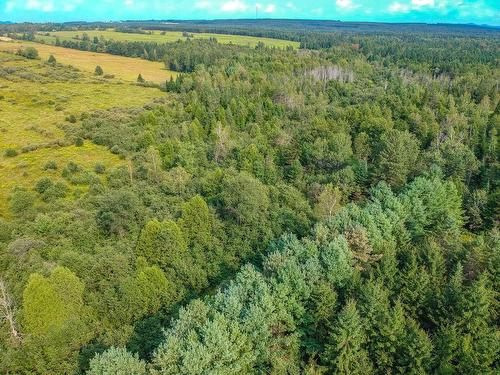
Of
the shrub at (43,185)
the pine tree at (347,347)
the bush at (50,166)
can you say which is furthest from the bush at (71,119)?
the pine tree at (347,347)

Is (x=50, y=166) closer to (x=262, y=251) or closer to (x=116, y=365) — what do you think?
(x=262, y=251)

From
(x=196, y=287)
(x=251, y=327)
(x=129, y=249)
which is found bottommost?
(x=196, y=287)

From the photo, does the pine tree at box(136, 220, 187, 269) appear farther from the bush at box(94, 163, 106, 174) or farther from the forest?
the bush at box(94, 163, 106, 174)

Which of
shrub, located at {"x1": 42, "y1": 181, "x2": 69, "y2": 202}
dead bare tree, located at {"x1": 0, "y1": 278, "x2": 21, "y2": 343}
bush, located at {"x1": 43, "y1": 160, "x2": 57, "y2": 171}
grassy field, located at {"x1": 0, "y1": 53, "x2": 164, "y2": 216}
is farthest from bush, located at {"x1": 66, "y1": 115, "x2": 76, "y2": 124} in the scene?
dead bare tree, located at {"x1": 0, "y1": 278, "x2": 21, "y2": 343}

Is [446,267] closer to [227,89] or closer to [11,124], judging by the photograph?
[227,89]

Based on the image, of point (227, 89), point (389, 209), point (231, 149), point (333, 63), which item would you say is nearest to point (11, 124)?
point (227, 89)

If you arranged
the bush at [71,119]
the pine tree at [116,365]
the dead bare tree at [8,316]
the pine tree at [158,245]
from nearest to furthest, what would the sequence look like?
1. the pine tree at [116,365]
2. the dead bare tree at [8,316]
3. the pine tree at [158,245]
4. the bush at [71,119]

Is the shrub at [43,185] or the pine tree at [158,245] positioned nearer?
the pine tree at [158,245]

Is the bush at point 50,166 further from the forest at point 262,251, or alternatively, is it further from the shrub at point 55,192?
the shrub at point 55,192
